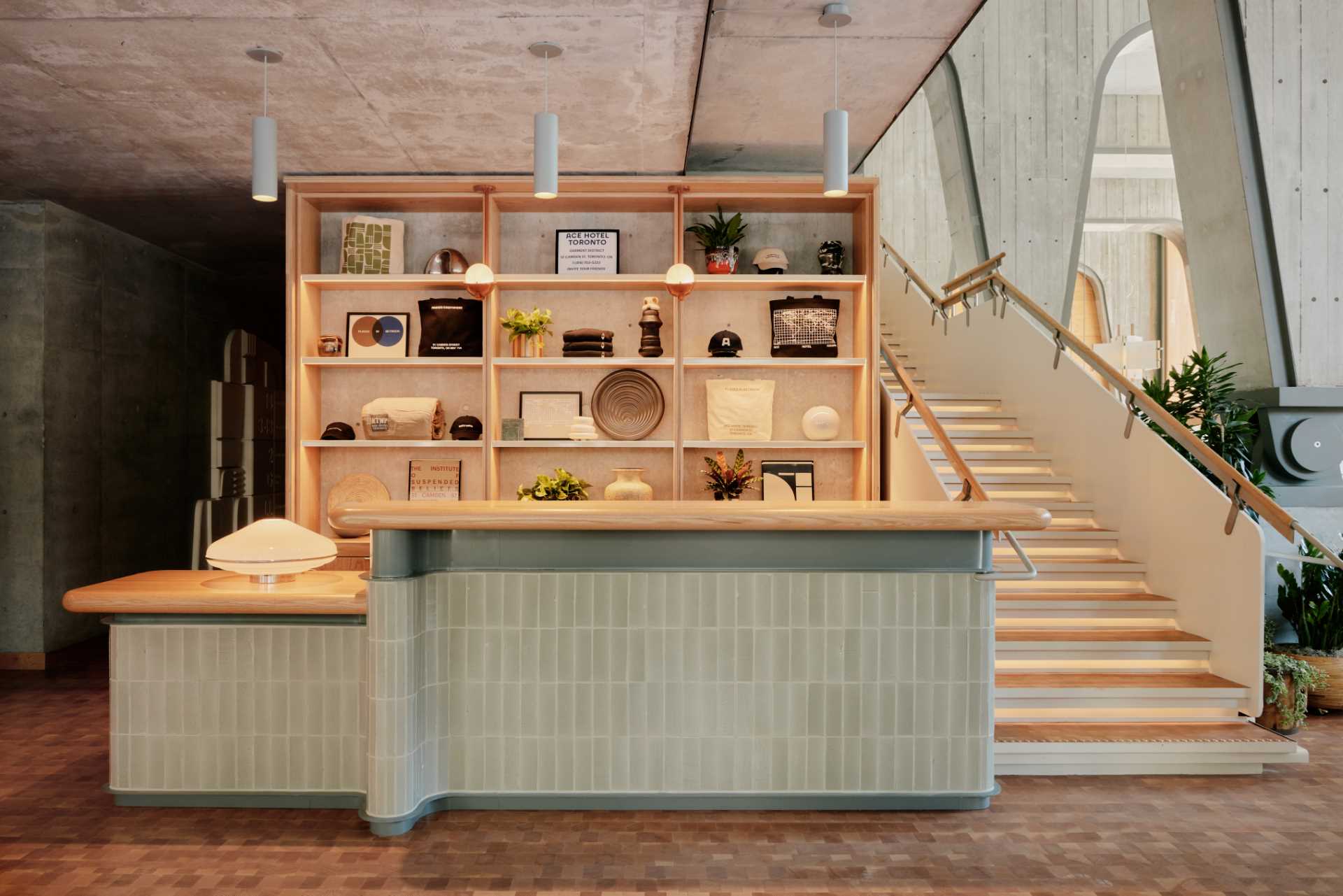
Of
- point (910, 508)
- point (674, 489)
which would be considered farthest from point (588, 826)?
point (674, 489)

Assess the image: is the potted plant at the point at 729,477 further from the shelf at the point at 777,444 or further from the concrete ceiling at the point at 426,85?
the concrete ceiling at the point at 426,85

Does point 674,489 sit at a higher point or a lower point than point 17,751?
higher

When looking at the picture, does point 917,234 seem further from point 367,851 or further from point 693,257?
point 367,851

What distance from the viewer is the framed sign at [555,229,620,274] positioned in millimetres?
5438

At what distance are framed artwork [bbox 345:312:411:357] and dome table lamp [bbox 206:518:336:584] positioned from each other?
7.44 feet

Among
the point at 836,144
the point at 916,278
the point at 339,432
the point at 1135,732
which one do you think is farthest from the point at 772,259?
the point at 916,278

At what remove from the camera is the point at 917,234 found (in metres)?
13.7

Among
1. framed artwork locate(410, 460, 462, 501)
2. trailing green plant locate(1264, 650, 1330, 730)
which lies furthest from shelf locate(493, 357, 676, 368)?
trailing green plant locate(1264, 650, 1330, 730)

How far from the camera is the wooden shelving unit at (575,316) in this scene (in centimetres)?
520

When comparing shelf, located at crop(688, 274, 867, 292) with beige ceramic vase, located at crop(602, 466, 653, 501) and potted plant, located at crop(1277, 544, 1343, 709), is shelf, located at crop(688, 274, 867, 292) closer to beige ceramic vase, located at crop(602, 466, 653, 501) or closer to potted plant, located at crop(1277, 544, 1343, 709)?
beige ceramic vase, located at crop(602, 466, 653, 501)

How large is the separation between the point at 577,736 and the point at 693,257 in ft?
11.2

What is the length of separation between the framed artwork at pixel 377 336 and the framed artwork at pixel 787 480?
7.57ft

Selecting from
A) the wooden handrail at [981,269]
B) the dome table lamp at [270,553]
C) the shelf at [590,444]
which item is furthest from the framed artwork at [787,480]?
the dome table lamp at [270,553]

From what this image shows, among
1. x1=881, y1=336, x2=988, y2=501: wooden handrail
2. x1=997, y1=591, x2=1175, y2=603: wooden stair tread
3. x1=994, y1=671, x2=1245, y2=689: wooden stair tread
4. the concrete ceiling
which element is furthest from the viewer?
x1=997, y1=591, x2=1175, y2=603: wooden stair tread
